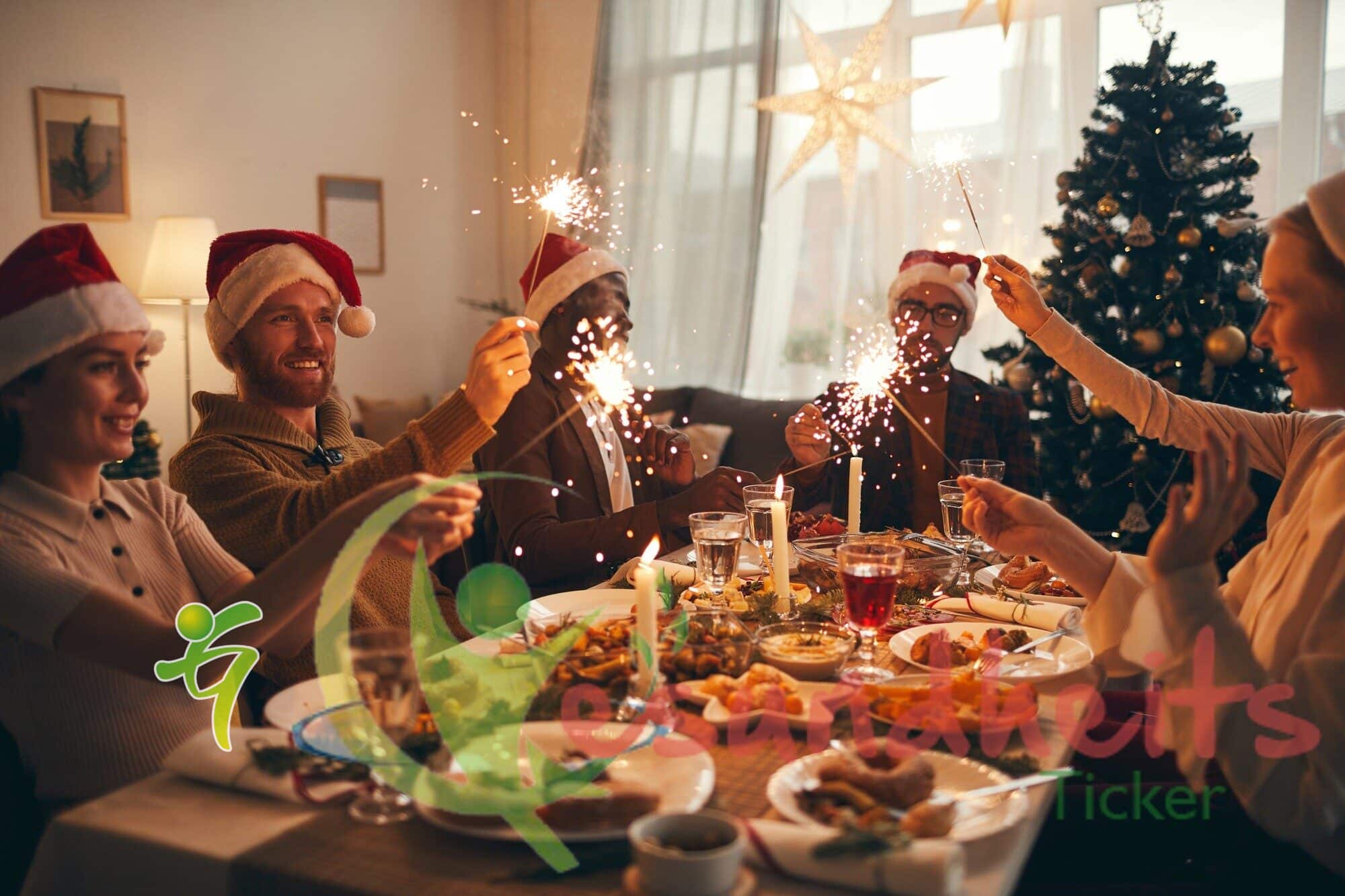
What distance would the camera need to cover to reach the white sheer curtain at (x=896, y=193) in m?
5.03

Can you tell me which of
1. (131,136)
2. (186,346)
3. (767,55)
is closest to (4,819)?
(186,346)

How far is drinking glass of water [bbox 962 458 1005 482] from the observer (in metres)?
2.23

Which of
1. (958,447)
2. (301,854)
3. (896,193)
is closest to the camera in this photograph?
(301,854)

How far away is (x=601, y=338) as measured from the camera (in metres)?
2.87

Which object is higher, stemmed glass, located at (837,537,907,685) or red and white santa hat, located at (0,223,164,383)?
red and white santa hat, located at (0,223,164,383)

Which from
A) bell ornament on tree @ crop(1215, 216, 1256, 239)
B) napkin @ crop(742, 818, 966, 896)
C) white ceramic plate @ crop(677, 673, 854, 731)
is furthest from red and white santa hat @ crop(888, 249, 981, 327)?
napkin @ crop(742, 818, 966, 896)

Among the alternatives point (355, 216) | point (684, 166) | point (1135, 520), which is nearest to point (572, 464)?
point (1135, 520)

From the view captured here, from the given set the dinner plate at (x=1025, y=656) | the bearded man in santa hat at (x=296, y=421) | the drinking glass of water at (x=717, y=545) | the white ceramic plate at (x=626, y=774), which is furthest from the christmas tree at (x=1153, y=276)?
the white ceramic plate at (x=626, y=774)

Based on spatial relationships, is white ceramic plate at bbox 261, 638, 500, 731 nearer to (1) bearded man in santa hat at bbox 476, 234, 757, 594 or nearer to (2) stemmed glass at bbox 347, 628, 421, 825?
(2) stemmed glass at bbox 347, 628, 421, 825

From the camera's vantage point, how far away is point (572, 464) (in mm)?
2785

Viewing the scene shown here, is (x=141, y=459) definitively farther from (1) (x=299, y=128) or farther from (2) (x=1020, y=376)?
(2) (x=1020, y=376)

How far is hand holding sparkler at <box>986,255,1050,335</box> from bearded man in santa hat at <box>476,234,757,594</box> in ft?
2.51

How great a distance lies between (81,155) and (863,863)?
16.3 ft

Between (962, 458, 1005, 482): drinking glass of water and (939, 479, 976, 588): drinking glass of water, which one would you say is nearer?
(939, 479, 976, 588): drinking glass of water
